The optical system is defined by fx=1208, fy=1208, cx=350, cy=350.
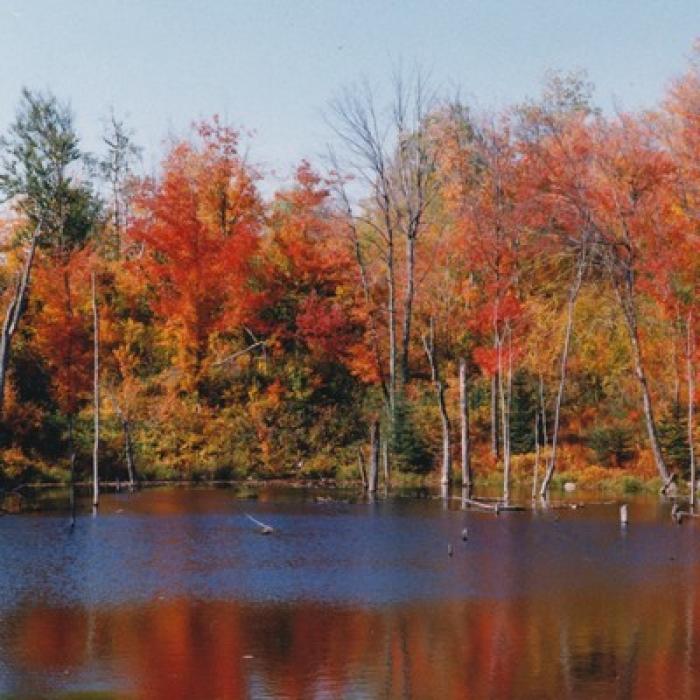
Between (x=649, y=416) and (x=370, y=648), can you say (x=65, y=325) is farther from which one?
(x=370, y=648)

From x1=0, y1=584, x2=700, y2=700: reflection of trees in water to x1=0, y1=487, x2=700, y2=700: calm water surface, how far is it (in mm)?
48

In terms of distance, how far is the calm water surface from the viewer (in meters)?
16.6

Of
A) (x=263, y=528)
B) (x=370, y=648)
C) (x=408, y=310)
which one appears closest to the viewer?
(x=370, y=648)

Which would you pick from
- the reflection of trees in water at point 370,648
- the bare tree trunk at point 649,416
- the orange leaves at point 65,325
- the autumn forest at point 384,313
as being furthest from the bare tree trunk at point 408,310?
the reflection of trees in water at point 370,648

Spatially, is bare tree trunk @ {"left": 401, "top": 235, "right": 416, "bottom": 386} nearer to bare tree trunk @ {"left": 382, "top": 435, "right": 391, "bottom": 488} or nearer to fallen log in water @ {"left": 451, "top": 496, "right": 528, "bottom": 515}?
bare tree trunk @ {"left": 382, "top": 435, "right": 391, "bottom": 488}

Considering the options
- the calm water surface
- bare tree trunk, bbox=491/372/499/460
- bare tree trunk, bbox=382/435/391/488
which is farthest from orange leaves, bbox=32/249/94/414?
bare tree trunk, bbox=491/372/499/460

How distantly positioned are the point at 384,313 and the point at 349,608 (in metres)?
37.6

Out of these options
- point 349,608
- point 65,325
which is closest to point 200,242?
point 65,325

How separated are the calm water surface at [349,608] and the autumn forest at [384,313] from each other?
40.5 ft

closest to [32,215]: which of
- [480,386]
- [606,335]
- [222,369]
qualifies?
[222,369]

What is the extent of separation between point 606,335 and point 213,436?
1813 cm

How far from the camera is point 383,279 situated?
6141cm

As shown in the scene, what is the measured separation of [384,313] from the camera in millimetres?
58969

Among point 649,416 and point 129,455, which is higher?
point 649,416
